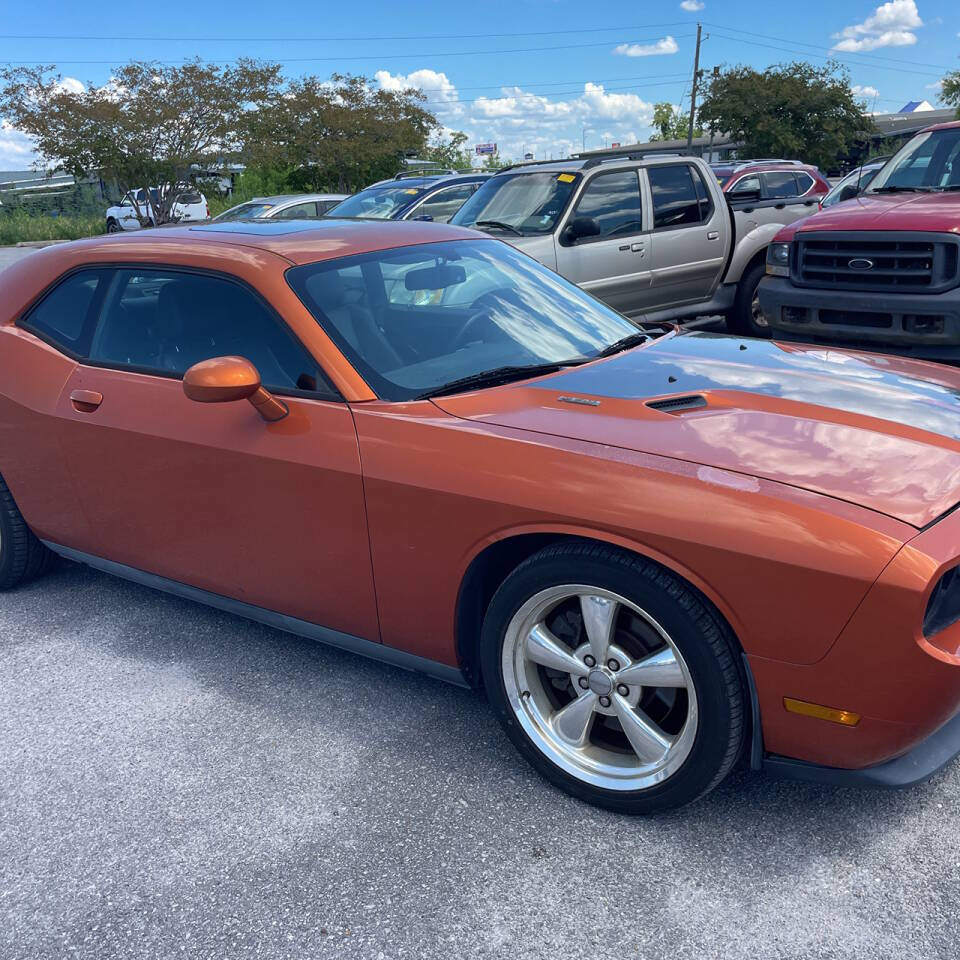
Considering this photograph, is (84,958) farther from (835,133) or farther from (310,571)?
(835,133)

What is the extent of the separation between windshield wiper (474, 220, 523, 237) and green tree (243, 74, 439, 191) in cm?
2348

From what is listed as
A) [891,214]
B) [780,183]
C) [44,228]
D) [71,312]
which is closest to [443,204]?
[891,214]

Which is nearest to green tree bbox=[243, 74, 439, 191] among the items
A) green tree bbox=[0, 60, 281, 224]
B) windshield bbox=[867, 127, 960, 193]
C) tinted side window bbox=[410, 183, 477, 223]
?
green tree bbox=[0, 60, 281, 224]

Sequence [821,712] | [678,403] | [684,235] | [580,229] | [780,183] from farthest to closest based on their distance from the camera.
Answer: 1. [780,183]
2. [684,235]
3. [580,229]
4. [678,403]
5. [821,712]

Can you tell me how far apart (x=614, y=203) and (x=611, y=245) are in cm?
46

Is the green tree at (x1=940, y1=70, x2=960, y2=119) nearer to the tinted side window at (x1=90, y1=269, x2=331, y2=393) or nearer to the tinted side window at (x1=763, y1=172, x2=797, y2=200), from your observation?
the tinted side window at (x1=763, y1=172, x2=797, y2=200)

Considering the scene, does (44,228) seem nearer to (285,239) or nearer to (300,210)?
(300,210)

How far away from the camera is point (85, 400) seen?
3504 millimetres

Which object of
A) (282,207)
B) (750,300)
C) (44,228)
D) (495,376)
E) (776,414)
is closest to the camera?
(776,414)

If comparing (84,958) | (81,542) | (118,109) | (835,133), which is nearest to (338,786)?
(84,958)

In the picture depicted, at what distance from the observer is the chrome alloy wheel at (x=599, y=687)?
94.7 inches

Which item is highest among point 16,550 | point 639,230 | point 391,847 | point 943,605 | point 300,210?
point 300,210

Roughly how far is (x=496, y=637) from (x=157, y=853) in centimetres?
111

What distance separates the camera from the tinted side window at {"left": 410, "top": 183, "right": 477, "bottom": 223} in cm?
1105
